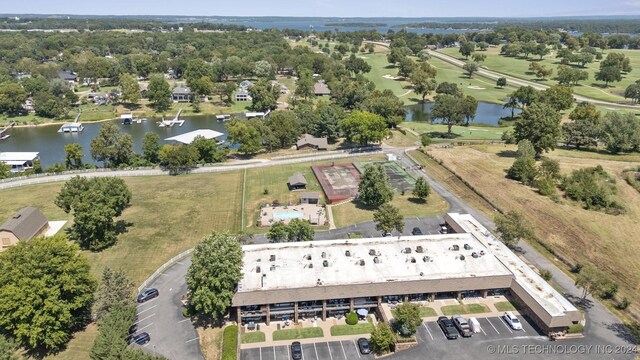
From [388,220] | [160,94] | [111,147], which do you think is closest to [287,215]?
[388,220]

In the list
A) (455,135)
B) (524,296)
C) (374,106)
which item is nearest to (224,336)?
(524,296)

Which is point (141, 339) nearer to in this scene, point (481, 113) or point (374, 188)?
point (374, 188)

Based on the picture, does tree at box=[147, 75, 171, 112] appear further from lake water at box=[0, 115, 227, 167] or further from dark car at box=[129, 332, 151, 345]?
dark car at box=[129, 332, 151, 345]

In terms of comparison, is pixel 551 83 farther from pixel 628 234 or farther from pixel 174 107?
pixel 174 107

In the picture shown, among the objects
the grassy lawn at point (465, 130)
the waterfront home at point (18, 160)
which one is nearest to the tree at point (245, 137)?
the waterfront home at point (18, 160)

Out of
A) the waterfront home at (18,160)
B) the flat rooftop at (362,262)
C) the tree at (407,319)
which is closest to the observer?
the tree at (407,319)

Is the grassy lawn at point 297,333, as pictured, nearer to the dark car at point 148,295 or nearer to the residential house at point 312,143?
the dark car at point 148,295

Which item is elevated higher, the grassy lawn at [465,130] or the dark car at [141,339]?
the grassy lawn at [465,130]
